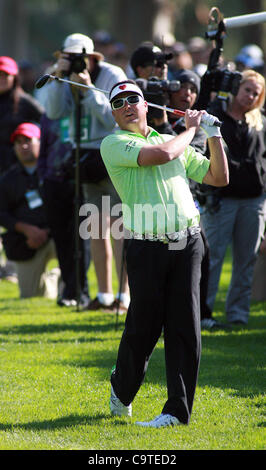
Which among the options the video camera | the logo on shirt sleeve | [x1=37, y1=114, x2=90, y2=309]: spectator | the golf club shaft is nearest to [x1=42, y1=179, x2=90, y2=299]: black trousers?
[x1=37, y1=114, x2=90, y2=309]: spectator

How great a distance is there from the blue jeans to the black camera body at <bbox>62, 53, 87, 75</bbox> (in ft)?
6.01

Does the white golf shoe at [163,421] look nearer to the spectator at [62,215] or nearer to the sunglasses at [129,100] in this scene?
→ the sunglasses at [129,100]

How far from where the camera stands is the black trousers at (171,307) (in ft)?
17.4

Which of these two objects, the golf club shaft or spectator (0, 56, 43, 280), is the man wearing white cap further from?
spectator (0, 56, 43, 280)

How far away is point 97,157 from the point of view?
903 centimetres

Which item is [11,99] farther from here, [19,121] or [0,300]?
[0,300]

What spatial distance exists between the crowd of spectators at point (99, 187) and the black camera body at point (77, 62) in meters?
0.01

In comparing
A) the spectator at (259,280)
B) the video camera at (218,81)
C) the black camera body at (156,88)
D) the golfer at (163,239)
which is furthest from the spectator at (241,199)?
the golfer at (163,239)

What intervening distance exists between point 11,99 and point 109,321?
4.15 m

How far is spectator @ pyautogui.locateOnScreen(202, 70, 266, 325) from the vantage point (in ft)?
27.9

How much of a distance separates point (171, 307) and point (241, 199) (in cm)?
353

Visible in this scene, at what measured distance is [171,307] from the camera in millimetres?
5344
